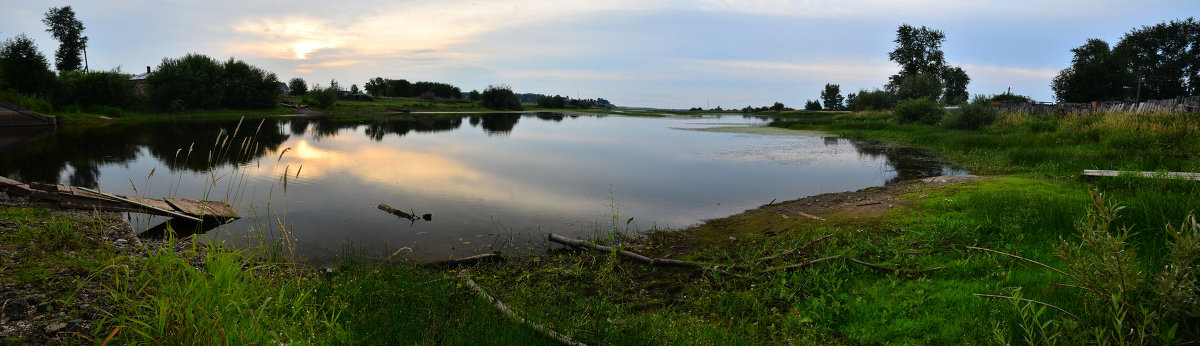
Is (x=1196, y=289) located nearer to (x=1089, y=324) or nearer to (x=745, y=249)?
(x=1089, y=324)

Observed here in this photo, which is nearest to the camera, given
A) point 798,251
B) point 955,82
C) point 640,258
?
point 798,251

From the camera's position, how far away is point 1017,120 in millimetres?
29391

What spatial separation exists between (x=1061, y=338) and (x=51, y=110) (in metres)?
58.8

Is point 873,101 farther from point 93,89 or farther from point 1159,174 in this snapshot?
point 93,89

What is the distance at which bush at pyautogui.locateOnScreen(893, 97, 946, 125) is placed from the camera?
137ft

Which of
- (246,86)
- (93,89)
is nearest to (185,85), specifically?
(246,86)

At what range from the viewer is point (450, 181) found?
54.7 feet

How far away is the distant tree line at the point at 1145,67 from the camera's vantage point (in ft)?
212

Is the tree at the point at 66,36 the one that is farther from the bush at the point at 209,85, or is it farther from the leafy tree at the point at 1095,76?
the leafy tree at the point at 1095,76

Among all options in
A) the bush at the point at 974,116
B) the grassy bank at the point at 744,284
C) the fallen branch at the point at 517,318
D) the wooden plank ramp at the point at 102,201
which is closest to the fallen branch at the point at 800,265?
the grassy bank at the point at 744,284

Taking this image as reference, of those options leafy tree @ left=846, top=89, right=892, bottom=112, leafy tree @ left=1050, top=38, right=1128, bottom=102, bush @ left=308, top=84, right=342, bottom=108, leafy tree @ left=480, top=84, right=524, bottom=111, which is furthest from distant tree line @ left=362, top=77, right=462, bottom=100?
leafy tree @ left=1050, top=38, right=1128, bottom=102

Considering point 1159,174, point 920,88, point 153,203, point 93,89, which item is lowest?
point 153,203

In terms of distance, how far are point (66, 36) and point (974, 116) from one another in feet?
356

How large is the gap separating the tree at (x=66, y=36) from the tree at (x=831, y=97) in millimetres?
144445
